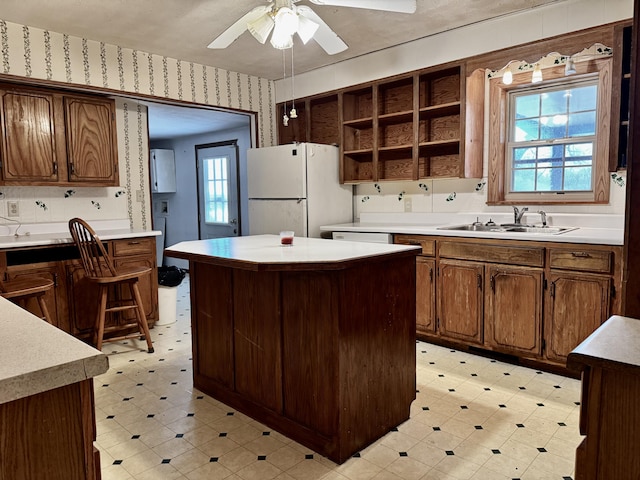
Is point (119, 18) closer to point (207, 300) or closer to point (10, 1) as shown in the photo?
point (10, 1)

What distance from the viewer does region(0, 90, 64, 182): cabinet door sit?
335 cm

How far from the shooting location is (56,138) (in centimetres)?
360

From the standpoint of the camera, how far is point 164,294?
423 centimetres

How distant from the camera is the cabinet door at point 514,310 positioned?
2.98m

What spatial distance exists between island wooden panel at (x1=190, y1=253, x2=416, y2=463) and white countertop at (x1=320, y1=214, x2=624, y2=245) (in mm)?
1081

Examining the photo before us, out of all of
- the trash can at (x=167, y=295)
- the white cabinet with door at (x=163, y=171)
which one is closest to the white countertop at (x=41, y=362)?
the trash can at (x=167, y=295)

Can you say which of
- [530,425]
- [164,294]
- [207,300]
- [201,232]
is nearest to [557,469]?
[530,425]

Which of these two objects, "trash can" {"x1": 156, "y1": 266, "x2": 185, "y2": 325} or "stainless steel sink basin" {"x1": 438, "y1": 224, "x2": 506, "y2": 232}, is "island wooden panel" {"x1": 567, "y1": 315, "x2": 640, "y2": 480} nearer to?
"stainless steel sink basin" {"x1": 438, "y1": 224, "x2": 506, "y2": 232}

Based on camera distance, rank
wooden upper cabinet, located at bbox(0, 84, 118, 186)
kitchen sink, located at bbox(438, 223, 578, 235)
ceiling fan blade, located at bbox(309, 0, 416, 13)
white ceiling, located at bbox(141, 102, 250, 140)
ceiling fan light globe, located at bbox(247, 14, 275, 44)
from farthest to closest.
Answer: white ceiling, located at bbox(141, 102, 250, 140) < wooden upper cabinet, located at bbox(0, 84, 118, 186) < kitchen sink, located at bbox(438, 223, 578, 235) < ceiling fan light globe, located at bbox(247, 14, 275, 44) < ceiling fan blade, located at bbox(309, 0, 416, 13)

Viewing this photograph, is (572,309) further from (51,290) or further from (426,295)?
(51,290)

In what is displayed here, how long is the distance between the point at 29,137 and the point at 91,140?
1.50ft

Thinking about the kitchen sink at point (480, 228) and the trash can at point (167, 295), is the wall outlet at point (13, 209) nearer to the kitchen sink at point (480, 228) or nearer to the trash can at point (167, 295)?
the trash can at point (167, 295)

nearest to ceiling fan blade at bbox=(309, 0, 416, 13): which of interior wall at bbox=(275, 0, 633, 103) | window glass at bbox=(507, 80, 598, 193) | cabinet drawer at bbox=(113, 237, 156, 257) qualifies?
interior wall at bbox=(275, 0, 633, 103)

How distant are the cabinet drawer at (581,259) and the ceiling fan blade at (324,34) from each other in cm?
188
